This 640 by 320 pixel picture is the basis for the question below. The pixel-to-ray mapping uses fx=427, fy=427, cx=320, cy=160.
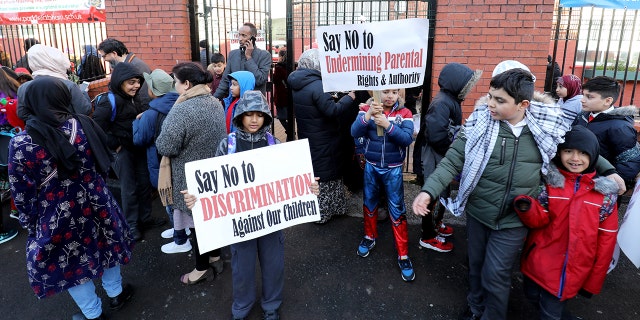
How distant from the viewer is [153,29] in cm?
609

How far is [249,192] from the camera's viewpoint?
280 centimetres

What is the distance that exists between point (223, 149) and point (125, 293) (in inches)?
57.6

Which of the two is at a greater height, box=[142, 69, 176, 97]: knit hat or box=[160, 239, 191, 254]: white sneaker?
box=[142, 69, 176, 97]: knit hat

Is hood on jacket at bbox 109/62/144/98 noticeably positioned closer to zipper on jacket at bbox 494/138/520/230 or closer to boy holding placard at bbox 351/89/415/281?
boy holding placard at bbox 351/89/415/281

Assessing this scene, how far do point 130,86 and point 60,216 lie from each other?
165 cm

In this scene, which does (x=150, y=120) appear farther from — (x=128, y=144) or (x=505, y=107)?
(x=505, y=107)

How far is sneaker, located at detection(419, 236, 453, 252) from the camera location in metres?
4.08

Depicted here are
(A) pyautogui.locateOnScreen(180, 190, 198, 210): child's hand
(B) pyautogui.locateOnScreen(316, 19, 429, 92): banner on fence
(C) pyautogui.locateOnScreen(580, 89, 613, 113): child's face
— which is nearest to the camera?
(A) pyautogui.locateOnScreen(180, 190, 198, 210): child's hand

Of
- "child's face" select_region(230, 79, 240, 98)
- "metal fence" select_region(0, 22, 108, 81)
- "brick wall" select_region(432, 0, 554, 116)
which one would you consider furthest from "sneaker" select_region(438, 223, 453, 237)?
"metal fence" select_region(0, 22, 108, 81)

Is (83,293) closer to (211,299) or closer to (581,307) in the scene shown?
(211,299)

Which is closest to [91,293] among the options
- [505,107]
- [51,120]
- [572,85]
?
[51,120]

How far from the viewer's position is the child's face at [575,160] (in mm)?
2613

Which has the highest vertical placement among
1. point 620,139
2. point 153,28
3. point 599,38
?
point 153,28

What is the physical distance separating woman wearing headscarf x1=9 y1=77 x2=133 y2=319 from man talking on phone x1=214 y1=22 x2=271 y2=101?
3003 millimetres
